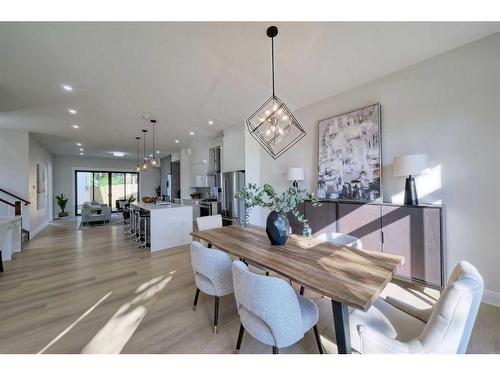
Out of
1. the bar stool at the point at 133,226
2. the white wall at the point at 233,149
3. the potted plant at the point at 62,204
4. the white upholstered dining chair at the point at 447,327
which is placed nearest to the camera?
the white upholstered dining chair at the point at 447,327

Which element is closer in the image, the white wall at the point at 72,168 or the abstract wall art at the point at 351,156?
the abstract wall art at the point at 351,156

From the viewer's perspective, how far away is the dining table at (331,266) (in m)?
1.13

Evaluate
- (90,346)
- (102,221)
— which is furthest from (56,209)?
(90,346)

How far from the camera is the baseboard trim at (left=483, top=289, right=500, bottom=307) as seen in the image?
2.14 meters

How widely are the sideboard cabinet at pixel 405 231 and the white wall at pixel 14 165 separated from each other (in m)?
7.43

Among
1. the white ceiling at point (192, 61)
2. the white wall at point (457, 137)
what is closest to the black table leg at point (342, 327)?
the white wall at point (457, 137)

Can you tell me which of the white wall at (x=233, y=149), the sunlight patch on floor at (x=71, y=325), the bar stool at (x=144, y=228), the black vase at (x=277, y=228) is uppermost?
the white wall at (x=233, y=149)

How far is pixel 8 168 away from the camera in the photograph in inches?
196

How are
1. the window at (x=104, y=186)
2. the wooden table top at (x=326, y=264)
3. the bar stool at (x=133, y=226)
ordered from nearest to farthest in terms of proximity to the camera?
the wooden table top at (x=326, y=264) → the bar stool at (x=133, y=226) → the window at (x=104, y=186)

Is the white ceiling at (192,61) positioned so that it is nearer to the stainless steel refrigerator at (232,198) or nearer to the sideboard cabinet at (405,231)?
the stainless steel refrigerator at (232,198)

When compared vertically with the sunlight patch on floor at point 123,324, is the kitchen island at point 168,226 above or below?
above

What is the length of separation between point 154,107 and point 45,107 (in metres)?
2.00
